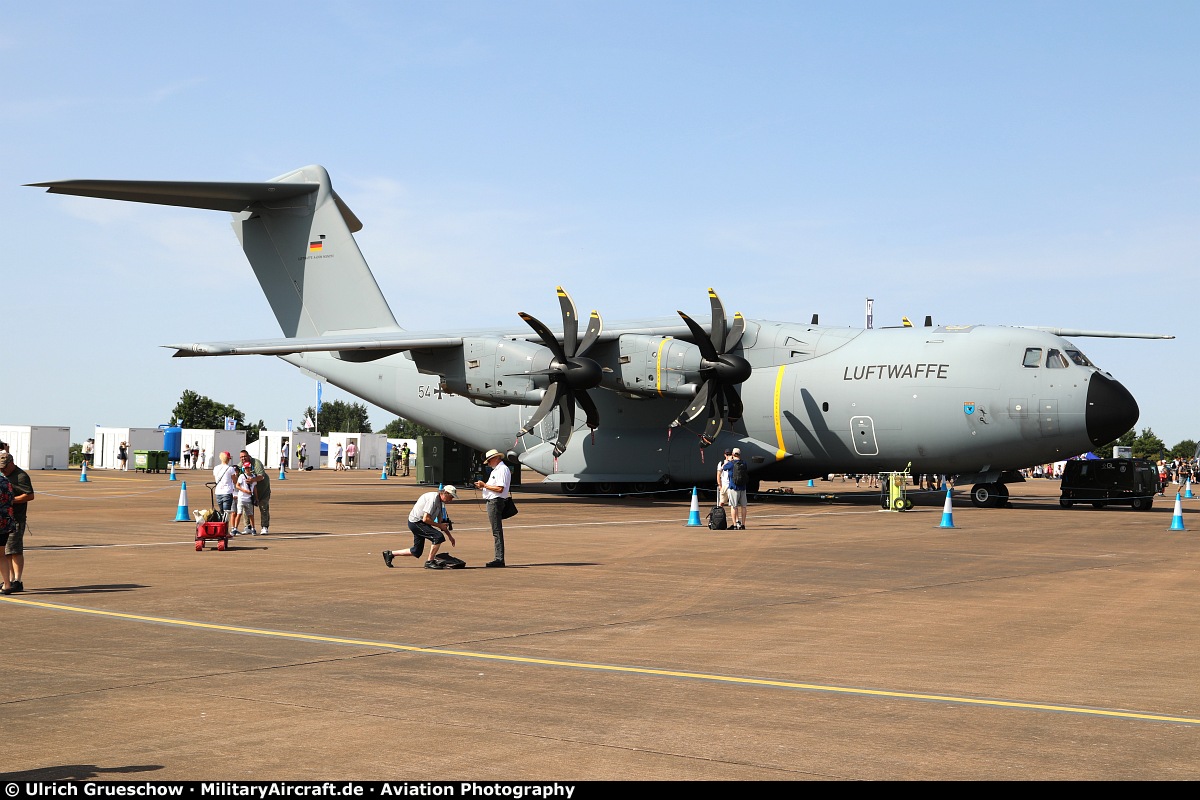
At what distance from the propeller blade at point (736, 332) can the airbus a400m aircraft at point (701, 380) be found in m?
0.06

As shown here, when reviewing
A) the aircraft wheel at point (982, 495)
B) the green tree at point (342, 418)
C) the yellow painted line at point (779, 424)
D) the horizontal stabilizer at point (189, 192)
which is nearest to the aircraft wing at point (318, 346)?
the horizontal stabilizer at point (189, 192)

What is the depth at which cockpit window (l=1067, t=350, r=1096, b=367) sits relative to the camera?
29.2 m

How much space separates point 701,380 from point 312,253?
44.5 ft

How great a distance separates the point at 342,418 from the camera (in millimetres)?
184250

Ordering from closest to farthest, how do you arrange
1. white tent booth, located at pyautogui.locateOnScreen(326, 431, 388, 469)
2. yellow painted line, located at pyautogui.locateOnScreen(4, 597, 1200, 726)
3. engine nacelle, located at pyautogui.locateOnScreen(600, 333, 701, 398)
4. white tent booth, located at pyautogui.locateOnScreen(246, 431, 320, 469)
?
yellow painted line, located at pyautogui.locateOnScreen(4, 597, 1200, 726), engine nacelle, located at pyautogui.locateOnScreen(600, 333, 701, 398), white tent booth, located at pyautogui.locateOnScreen(246, 431, 320, 469), white tent booth, located at pyautogui.locateOnScreen(326, 431, 388, 469)

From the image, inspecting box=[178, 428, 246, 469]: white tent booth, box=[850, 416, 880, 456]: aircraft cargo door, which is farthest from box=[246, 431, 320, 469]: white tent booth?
box=[850, 416, 880, 456]: aircraft cargo door

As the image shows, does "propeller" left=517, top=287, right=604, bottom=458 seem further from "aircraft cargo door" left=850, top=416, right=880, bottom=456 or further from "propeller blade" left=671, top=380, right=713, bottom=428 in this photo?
"aircraft cargo door" left=850, top=416, right=880, bottom=456

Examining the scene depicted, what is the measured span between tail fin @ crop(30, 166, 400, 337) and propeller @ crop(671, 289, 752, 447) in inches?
431

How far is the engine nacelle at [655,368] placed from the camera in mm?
31391

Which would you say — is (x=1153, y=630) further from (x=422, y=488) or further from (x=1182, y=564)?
(x=422, y=488)

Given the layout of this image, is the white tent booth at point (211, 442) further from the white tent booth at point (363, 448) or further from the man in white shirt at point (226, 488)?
the man in white shirt at point (226, 488)

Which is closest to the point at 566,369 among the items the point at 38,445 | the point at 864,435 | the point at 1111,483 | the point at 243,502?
the point at 864,435

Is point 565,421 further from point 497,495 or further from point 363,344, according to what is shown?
point 497,495
